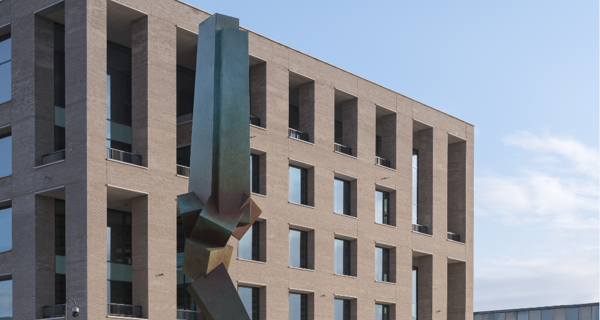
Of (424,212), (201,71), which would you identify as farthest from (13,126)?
(424,212)

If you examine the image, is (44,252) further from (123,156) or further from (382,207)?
(382,207)

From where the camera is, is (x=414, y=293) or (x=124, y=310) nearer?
(x=124, y=310)

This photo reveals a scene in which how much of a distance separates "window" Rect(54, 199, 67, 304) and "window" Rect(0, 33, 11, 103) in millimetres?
6484

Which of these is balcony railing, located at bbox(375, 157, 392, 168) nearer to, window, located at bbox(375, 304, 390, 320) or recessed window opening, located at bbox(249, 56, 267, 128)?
window, located at bbox(375, 304, 390, 320)

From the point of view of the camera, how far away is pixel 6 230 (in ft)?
133

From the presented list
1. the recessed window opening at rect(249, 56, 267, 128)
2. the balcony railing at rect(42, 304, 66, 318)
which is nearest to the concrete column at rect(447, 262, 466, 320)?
the recessed window opening at rect(249, 56, 267, 128)

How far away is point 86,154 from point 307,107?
54.8ft

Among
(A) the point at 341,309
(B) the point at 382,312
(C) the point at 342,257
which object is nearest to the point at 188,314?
(A) the point at 341,309

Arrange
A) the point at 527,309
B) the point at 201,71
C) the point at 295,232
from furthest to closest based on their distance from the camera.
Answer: the point at 527,309
the point at 295,232
the point at 201,71

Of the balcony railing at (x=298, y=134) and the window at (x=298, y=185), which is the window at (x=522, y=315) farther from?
the balcony railing at (x=298, y=134)

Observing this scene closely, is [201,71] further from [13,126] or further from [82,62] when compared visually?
[13,126]

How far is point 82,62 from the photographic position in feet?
127

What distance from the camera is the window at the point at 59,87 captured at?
40.7 m

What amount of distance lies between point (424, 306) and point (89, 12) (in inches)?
1269
